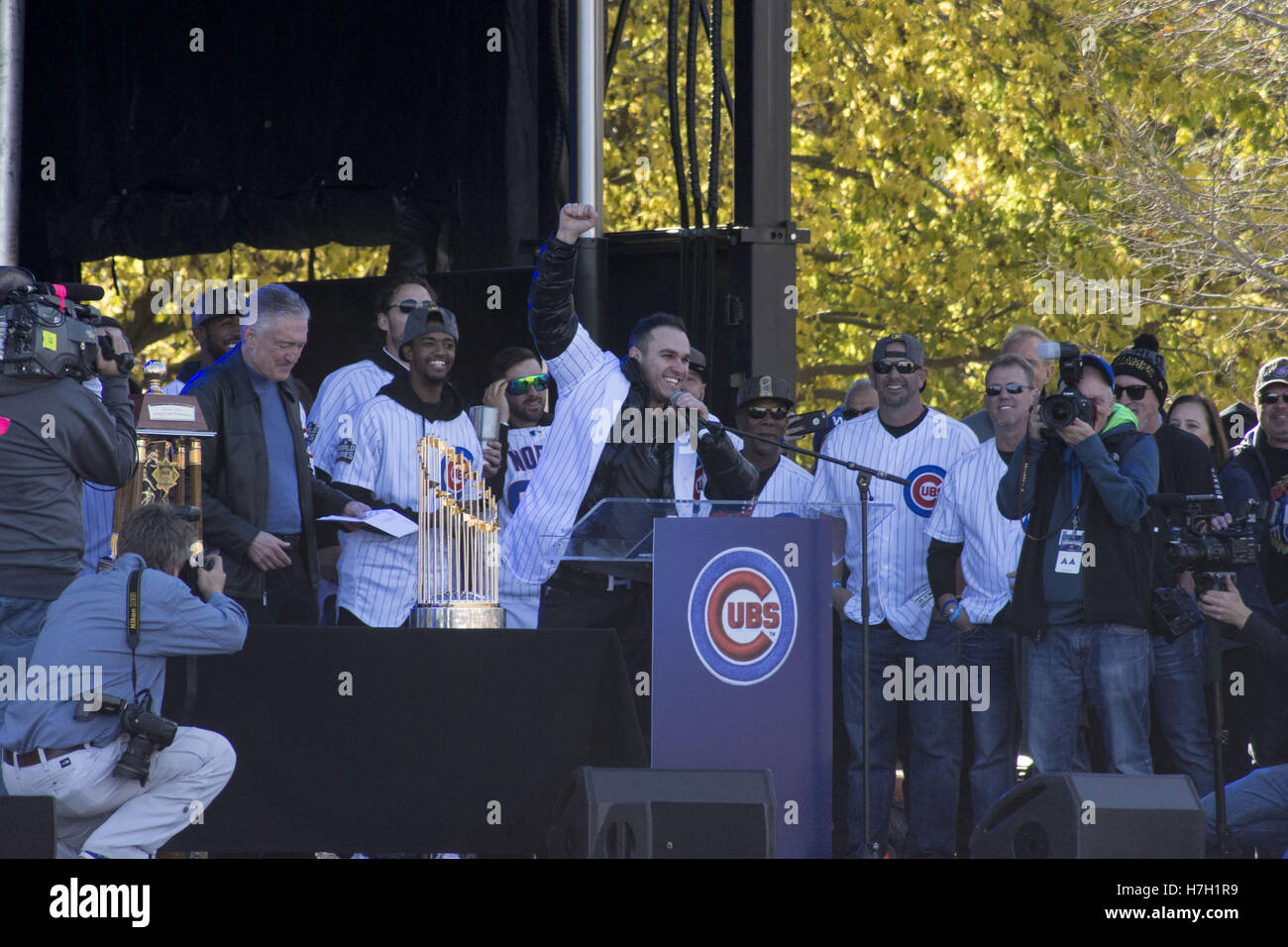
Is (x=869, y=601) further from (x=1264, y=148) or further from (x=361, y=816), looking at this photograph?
(x=1264, y=148)

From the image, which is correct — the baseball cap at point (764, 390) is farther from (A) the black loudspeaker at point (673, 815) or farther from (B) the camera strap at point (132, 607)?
(B) the camera strap at point (132, 607)

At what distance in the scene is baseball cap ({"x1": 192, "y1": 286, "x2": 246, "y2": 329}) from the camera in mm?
8055

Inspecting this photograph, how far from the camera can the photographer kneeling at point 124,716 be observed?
18.9ft

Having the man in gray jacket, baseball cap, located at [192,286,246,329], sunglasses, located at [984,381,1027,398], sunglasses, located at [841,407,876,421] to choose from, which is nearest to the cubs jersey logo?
sunglasses, located at [984,381,1027,398]

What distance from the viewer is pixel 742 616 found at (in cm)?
609

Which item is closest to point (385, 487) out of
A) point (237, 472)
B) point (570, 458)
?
point (237, 472)

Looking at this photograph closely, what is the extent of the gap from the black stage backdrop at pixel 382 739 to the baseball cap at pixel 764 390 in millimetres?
1880

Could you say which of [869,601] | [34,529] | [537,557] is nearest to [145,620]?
[34,529]

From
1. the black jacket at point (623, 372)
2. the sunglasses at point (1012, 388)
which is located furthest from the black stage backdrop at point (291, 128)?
the sunglasses at point (1012, 388)

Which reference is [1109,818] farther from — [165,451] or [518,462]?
[165,451]

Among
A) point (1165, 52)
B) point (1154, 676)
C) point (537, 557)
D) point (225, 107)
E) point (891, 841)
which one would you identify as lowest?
point (891, 841)

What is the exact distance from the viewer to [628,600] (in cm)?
739

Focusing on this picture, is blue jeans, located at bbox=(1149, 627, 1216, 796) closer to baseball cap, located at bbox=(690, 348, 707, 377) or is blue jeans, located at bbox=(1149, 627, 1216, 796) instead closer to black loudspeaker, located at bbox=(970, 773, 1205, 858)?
black loudspeaker, located at bbox=(970, 773, 1205, 858)

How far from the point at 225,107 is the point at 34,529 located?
4615mm
